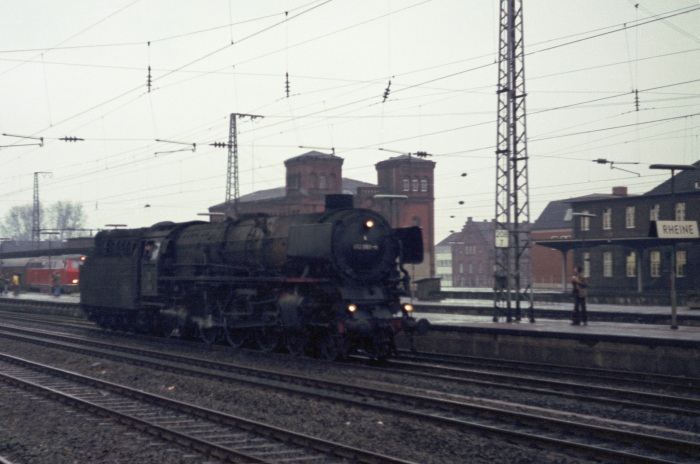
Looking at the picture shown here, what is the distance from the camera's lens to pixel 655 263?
5409 cm

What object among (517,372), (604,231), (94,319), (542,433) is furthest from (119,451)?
(604,231)

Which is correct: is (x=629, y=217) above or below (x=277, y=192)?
below

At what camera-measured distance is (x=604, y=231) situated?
6084 centimetres

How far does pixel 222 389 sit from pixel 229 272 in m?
6.82

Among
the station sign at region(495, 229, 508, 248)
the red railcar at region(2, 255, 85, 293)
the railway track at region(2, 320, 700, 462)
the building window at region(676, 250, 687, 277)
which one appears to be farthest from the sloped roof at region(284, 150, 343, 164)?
the railway track at region(2, 320, 700, 462)

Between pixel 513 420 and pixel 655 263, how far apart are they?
47.9m

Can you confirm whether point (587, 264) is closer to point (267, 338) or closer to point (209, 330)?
point (209, 330)

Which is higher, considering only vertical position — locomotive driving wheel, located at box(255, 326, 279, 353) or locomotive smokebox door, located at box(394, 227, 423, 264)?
locomotive smokebox door, located at box(394, 227, 423, 264)

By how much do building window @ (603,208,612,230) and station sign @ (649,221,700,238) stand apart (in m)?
41.3

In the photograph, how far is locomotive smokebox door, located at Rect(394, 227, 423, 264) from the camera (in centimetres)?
1855

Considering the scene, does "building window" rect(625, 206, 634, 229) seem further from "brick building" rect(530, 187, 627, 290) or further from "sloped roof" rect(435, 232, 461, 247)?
"sloped roof" rect(435, 232, 461, 247)

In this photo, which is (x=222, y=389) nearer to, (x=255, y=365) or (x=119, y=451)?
(x=255, y=365)

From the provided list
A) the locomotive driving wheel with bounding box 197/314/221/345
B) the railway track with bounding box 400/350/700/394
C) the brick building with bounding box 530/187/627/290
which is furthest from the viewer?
the brick building with bounding box 530/187/627/290

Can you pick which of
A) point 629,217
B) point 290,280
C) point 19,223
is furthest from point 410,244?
point 19,223
